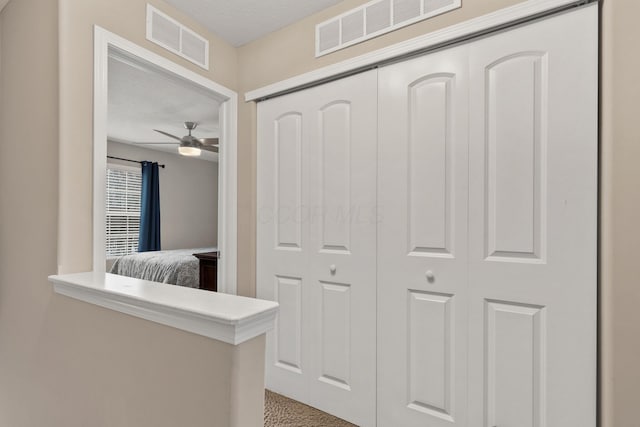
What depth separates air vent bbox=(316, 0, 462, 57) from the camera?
1.59 metres

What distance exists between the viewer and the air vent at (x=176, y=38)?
1819 mm

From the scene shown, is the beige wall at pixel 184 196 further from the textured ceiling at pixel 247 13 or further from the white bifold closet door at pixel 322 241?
the white bifold closet door at pixel 322 241

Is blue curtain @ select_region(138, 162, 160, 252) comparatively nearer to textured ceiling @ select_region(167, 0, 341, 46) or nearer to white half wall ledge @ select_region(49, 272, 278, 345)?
textured ceiling @ select_region(167, 0, 341, 46)

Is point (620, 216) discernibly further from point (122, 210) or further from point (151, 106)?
point (122, 210)

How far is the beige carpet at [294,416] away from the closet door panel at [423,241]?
1.06 feet

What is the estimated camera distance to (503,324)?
139 cm

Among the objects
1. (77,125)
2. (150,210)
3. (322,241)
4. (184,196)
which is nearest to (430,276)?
(322,241)

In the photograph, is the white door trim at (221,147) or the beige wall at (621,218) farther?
the white door trim at (221,147)

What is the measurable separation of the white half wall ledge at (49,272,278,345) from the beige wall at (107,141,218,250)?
16.2 ft

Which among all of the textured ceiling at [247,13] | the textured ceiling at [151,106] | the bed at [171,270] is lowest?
the bed at [171,270]

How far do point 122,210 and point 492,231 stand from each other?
567cm

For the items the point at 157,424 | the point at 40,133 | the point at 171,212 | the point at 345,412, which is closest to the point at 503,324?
the point at 345,412

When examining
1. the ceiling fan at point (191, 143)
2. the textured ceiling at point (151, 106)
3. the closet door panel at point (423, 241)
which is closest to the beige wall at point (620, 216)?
the closet door panel at point (423, 241)

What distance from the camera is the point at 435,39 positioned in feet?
5.06
